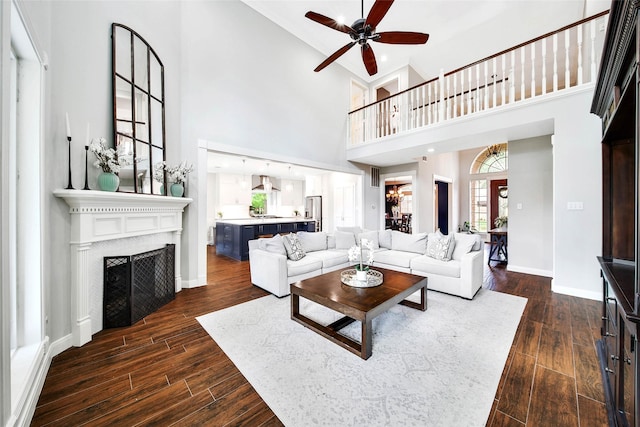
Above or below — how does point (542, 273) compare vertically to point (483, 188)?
below

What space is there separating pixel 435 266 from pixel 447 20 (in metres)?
4.92

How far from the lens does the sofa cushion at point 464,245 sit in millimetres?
3590

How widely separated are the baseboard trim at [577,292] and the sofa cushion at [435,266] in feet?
4.76

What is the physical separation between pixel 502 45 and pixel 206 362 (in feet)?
26.4

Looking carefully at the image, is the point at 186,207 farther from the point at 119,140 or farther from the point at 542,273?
the point at 542,273

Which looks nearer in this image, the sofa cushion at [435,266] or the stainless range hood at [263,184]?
the sofa cushion at [435,266]

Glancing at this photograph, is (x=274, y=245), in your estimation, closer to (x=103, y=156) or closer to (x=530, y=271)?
(x=103, y=156)

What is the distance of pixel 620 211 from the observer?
2047 mm

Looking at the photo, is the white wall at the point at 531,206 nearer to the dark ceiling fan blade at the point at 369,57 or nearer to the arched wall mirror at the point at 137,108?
the dark ceiling fan blade at the point at 369,57

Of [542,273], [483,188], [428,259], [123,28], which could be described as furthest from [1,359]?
[483,188]

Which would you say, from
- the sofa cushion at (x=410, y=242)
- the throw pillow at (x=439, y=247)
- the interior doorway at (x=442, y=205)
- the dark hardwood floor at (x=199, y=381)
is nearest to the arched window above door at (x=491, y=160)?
the interior doorway at (x=442, y=205)

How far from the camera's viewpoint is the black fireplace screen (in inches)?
101

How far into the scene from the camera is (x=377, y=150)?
5.76 metres

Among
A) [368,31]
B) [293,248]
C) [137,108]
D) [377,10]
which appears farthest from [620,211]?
[137,108]
